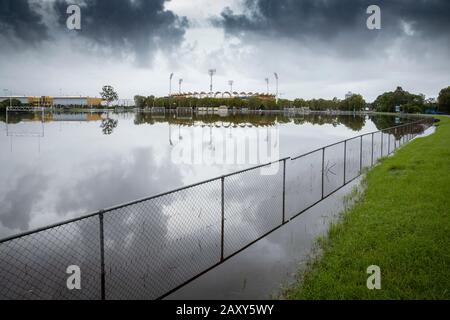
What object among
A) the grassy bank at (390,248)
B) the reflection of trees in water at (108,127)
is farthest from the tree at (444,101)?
the grassy bank at (390,248)

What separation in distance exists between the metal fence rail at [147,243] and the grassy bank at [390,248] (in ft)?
5.86

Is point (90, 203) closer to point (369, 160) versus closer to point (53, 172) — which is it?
point (53, 172)

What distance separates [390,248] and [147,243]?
518 cm

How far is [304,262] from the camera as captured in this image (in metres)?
7.51

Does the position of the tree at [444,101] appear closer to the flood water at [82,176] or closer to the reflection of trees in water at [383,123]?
the reflection of trees in water at [383,123]

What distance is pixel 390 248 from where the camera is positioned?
7.23 meters

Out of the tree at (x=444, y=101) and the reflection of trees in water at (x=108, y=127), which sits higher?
the tree at (x=444, y=101)

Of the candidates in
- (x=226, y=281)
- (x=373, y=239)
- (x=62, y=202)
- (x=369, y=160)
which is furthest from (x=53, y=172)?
(x=369, y=160)

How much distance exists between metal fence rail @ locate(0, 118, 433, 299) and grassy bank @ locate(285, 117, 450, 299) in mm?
1786

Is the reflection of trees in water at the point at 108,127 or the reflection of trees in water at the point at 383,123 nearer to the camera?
the reflection of trees in water at the point at 108,127

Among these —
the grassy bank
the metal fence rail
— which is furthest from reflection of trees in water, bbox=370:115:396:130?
the metal fence rail

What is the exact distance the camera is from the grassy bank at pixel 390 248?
579 cm

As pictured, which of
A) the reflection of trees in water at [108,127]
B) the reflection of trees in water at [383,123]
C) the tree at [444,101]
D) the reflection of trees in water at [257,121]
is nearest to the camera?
the reflection of trees in water at [108,127]

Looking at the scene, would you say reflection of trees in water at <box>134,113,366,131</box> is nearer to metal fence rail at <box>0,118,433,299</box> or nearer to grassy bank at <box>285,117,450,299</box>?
grassy bank at <box>285,117,450,299</box>
